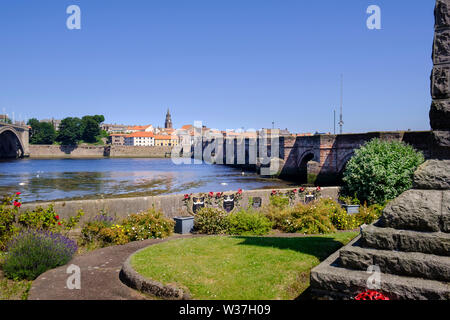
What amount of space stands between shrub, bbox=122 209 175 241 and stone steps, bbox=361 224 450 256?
303 inches

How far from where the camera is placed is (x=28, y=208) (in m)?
11.2

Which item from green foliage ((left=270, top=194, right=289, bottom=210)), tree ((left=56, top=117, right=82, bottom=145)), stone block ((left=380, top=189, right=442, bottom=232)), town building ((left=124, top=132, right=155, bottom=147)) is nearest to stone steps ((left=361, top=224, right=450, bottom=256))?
stone block ((left=380, top=189, right=442, bottom=232))

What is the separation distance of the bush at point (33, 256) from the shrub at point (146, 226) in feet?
9.05

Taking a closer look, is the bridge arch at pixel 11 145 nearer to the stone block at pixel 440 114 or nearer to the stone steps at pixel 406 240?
the stone steps at pixel 406 240

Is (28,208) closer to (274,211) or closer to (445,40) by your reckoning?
(274,211)

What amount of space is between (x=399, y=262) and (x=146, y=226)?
852 centimetres

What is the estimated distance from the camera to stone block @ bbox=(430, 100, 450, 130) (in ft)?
19.1

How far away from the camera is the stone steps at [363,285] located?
15.9 ft

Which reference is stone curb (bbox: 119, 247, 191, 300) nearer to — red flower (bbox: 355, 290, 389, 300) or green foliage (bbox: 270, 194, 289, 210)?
red flower (bbox: 355, 290, 389, 300)

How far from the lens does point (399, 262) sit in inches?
Answer: 210

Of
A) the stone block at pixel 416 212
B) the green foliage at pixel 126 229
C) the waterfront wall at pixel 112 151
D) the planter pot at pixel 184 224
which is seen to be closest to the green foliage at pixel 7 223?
the green foliage at pixel 126 229

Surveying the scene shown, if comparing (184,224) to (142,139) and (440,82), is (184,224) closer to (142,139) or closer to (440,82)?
(440,82)
